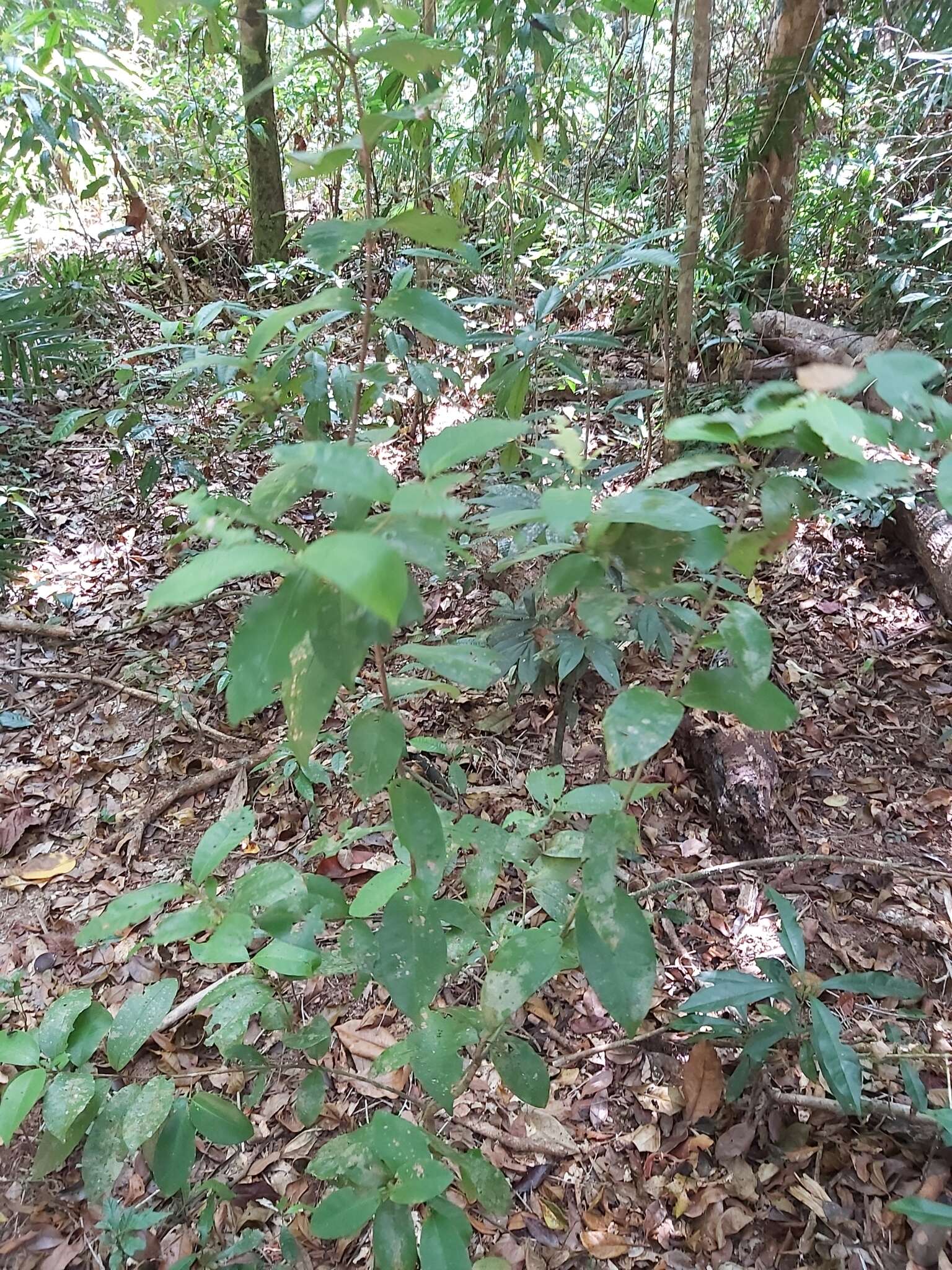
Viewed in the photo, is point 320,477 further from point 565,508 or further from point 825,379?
point 825,379

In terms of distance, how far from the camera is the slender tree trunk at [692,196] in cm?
238

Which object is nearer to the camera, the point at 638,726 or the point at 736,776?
the point at 638,726

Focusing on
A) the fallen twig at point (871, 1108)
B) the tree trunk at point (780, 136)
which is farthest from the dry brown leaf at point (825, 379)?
the tree trunk at point (780, 136)

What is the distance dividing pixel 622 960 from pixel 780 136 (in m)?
3.91

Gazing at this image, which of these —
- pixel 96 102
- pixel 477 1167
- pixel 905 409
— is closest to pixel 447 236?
pixel 905 409

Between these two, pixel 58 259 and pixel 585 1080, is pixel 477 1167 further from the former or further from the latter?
pixel 58 259

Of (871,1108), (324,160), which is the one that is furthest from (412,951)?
(871,1108)

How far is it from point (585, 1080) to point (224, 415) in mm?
3163

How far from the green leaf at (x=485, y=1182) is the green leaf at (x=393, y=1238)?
0.10m

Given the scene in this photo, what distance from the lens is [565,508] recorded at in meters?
0.61

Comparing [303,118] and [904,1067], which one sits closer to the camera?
[904,1067]

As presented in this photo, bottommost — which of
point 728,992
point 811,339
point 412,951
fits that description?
point 728,992

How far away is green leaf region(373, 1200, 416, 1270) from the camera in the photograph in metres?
0.85

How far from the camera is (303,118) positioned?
5156mm
